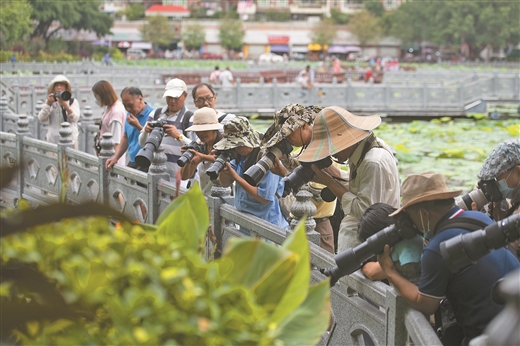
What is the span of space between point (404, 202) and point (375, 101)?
17999 mm

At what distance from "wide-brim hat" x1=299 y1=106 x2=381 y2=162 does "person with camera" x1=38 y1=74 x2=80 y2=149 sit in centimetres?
429

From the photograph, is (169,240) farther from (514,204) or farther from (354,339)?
(514,204)

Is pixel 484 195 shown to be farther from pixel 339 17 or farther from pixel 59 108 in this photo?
pixel 339 17

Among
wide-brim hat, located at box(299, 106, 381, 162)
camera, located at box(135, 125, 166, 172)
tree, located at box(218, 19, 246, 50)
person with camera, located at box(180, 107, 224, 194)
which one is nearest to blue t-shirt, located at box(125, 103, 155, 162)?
camera, located at box(135, 125, 166, 172)

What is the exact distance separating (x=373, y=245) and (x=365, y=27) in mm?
72452

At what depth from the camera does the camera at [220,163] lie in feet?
12.9

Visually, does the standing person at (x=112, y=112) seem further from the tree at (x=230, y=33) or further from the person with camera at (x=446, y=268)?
the tree at (x=230, y=33)

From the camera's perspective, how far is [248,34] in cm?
7694

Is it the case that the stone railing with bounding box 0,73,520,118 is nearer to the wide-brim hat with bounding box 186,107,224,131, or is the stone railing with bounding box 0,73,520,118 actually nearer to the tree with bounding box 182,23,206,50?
the wide-brim hat with bounding box 186,107,224,131

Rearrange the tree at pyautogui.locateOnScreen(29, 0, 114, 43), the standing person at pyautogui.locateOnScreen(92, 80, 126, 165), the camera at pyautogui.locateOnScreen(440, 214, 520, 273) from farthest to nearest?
1. the tree at pyautogui.locateOnScreen(29, 0, 114, 43)
2. the standing person at pyautogui.locateOnScreen(92, 80, 126, 165)
3. the camera at pyautogui.locateOnScreen(440, 214, 520, 273)

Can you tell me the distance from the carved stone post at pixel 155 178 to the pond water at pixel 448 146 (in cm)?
411

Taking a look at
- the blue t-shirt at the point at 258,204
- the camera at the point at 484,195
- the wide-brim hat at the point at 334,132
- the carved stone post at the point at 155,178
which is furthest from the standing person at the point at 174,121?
the camera at the point at 484,195

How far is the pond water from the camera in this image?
1112cm

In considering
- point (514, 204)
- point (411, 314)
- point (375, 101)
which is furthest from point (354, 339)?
point (375, 101)
